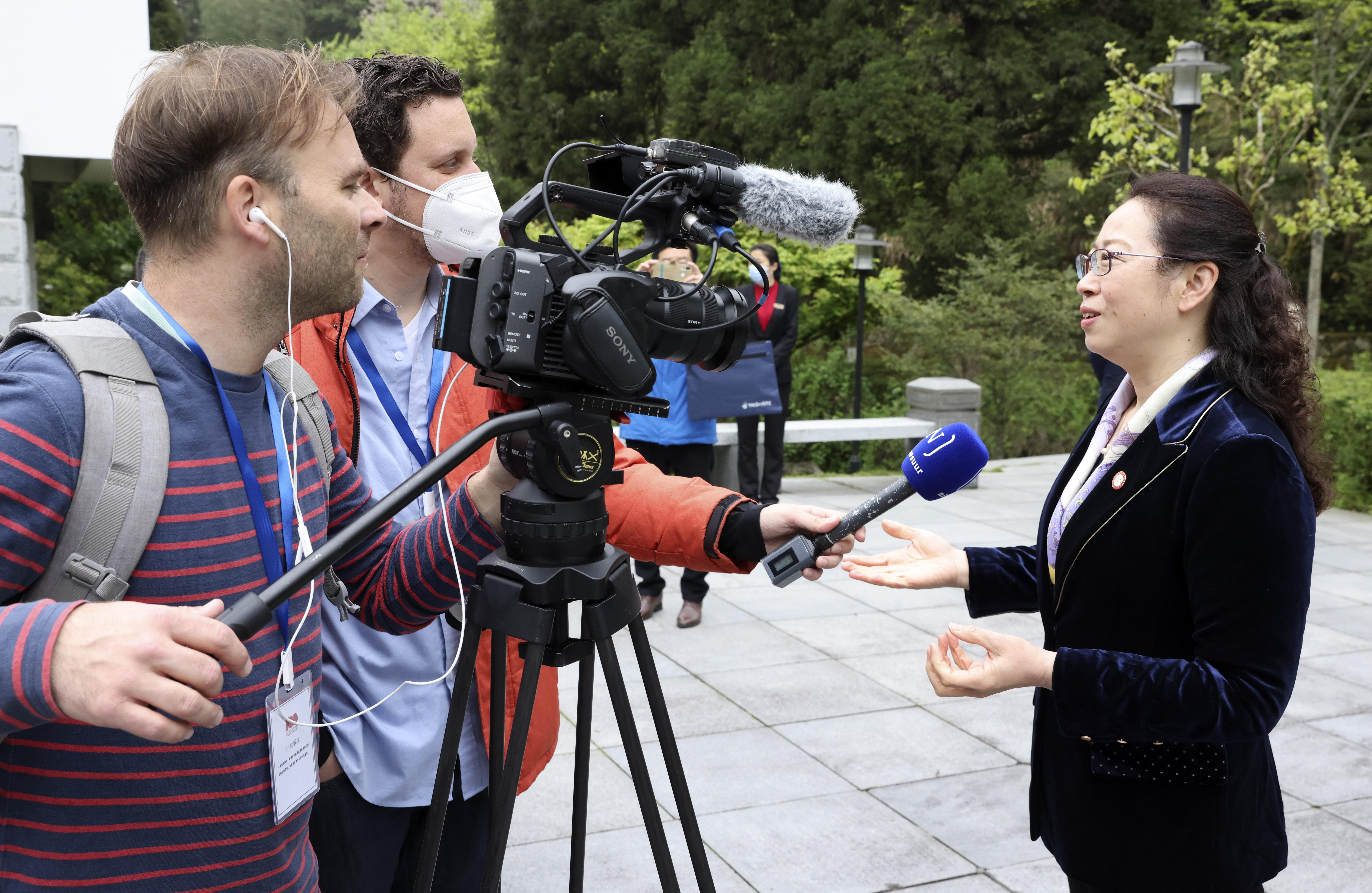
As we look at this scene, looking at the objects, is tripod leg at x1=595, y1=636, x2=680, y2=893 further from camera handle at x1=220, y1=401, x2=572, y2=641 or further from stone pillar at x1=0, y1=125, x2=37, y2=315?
stone pillar at x1=0, y1=125, x2=37, y2=315

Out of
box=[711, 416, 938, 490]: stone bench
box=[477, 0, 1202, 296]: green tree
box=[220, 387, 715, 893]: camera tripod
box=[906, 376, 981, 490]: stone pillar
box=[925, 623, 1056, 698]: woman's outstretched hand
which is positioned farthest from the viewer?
box=[477, 0, 1202, 296]: green tree

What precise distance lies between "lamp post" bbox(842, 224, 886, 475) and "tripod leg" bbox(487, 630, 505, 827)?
38.3 ft

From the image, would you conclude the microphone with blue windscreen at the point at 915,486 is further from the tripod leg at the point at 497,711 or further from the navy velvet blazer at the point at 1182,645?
the tripod leg at the point at 497,711

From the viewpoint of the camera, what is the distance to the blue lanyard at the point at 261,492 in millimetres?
1476

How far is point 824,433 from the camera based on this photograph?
35.4 ft

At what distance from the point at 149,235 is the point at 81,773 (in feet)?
2.37

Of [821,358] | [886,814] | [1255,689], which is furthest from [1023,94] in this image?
[1255,689]

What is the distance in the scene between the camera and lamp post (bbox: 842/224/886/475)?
558 inches

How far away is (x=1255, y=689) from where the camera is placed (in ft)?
6.18

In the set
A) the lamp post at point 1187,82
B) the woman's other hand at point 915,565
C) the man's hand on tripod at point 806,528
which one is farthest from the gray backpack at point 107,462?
the lamp post at point 1187,82

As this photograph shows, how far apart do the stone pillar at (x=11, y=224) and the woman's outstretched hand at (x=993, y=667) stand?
26.3 feet

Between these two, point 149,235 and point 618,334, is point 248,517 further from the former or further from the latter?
point 618,334

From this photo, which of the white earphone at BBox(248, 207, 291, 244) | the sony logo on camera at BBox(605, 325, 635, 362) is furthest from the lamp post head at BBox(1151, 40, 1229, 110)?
the white earphone at BBox(248, 207, 291, 244)

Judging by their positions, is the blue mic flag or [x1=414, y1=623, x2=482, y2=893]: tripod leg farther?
the blue mic flag
